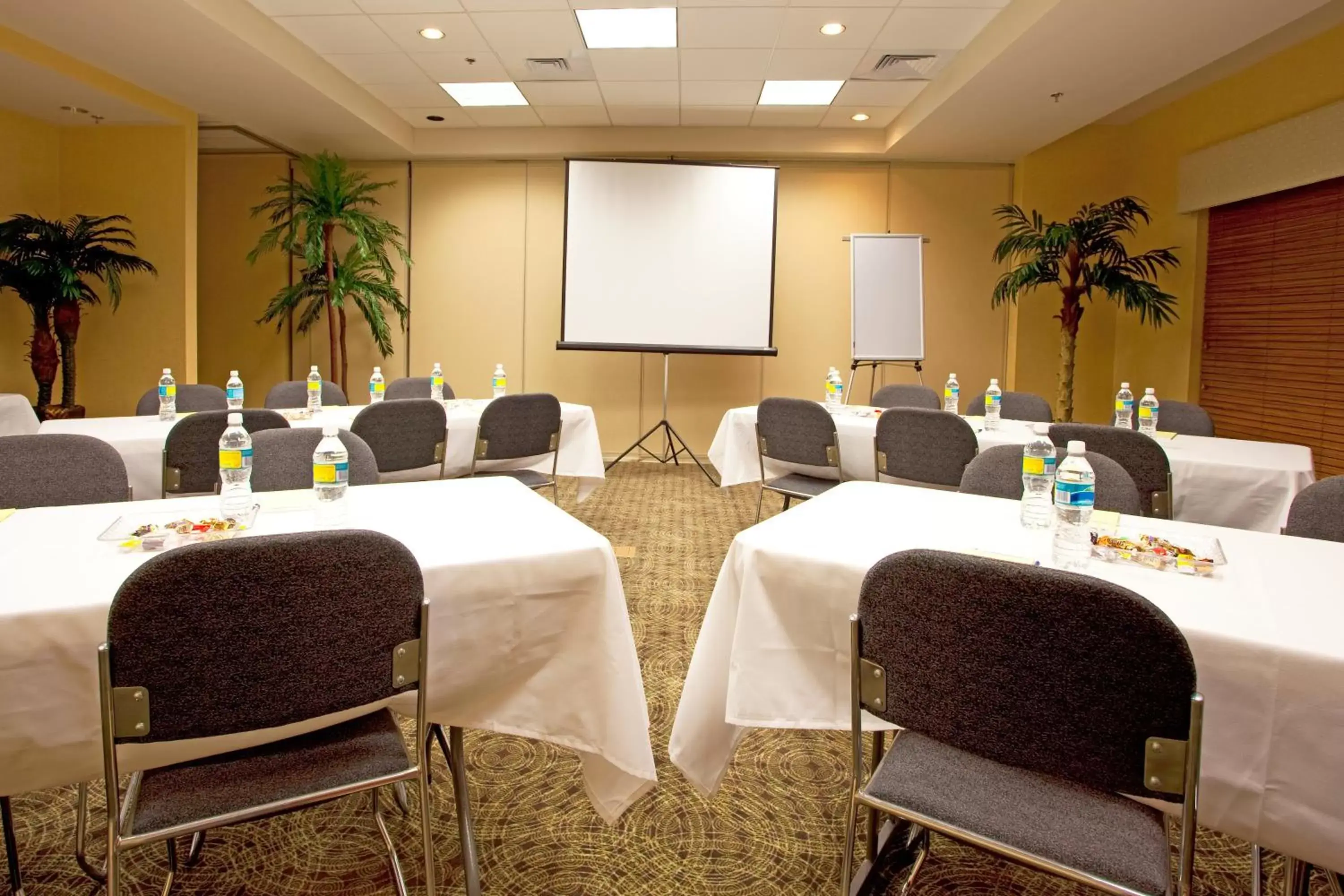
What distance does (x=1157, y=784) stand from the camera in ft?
3.31

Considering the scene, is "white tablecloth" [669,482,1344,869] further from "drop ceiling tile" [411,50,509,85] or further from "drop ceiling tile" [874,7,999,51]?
"drop ceiling tile" [411,50,509,85]

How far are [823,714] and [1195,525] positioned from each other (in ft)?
3.38

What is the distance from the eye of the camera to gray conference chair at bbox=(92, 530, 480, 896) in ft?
3.46

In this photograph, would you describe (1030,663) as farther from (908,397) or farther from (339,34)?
(339,34)

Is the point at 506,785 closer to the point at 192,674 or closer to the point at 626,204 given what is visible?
the point at 192,674

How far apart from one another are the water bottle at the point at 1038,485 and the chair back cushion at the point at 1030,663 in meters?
0.87

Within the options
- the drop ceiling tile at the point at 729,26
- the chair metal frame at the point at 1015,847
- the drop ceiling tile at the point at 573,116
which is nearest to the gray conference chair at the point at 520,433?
the drop ceiling tile at the point at 729,26

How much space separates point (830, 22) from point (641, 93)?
1831 mm

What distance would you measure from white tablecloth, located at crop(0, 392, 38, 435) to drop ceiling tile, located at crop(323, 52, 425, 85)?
3175mm

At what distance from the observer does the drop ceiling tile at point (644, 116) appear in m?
6.53

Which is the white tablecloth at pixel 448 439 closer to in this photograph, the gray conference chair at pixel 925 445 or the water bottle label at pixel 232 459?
the water bottle label at pixel 232 459

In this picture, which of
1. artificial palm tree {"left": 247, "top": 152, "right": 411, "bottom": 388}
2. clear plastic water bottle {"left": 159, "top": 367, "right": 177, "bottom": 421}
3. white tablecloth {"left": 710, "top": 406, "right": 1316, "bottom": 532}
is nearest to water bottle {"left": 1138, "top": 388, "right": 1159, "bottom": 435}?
white tablecloth {"left": 710, "top": 406, "right": 1316, "bottom": 532}

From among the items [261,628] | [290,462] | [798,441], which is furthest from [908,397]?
[261,628]

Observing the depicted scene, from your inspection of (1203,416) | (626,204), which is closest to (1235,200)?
(1203,416)
